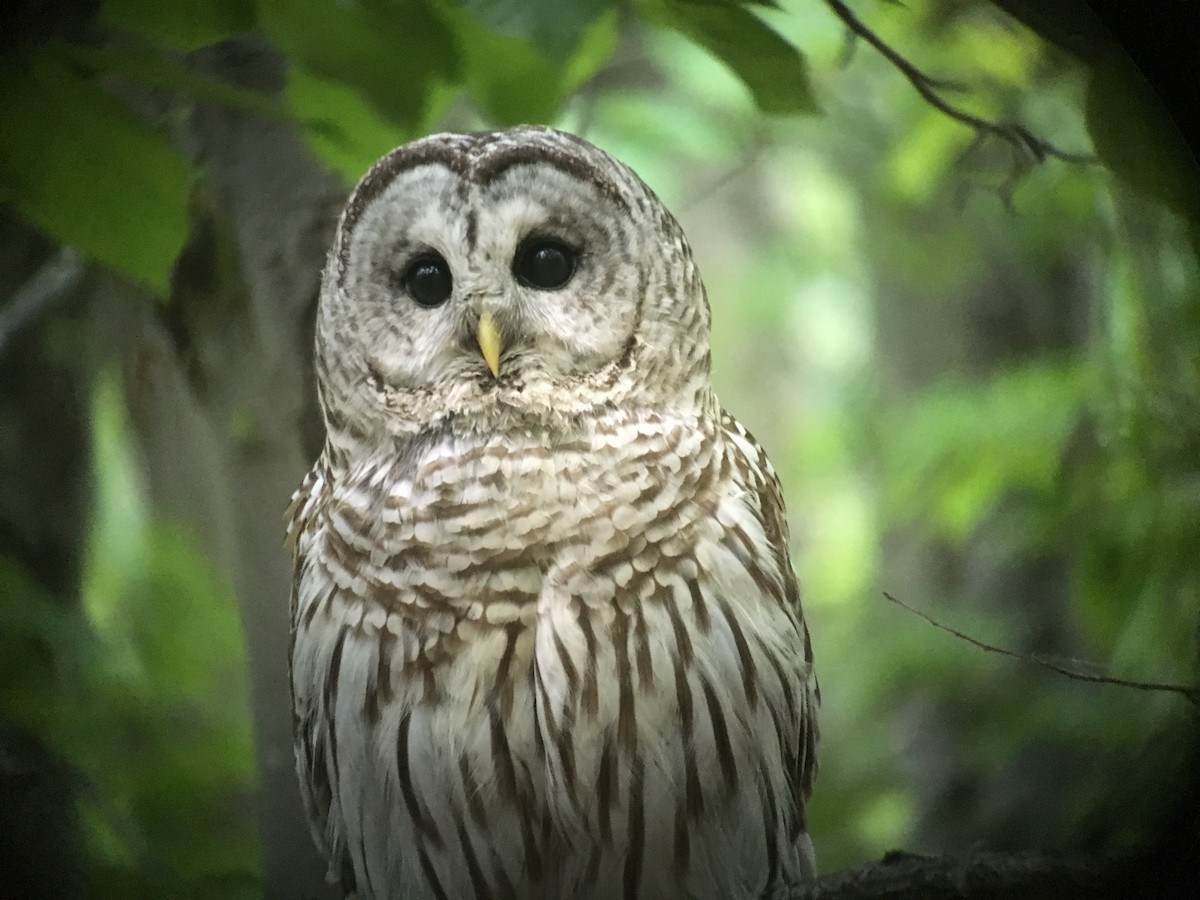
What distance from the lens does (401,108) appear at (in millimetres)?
901

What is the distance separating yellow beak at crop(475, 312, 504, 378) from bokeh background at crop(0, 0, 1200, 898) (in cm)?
17

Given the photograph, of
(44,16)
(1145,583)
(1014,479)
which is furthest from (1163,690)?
(44,16)

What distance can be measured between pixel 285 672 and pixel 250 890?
187 mm

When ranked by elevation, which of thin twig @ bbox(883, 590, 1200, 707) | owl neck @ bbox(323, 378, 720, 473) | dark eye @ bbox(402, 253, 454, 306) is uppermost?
dark eye @ bbox(402, 253, 454, 306)

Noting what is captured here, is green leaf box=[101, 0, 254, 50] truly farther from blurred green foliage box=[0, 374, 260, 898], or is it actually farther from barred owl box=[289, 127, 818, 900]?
blurred green foliage box=[0, 374, 260, 898]

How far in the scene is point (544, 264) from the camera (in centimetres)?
98

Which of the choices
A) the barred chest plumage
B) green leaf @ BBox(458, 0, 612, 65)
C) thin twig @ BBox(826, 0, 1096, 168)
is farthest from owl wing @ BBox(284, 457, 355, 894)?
thin twig @ BBox(826, 0, 1096, 168)

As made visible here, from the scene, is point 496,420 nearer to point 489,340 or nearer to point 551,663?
point 489,340

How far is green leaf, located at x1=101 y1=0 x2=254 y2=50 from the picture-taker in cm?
88

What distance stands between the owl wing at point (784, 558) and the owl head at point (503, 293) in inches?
2.7

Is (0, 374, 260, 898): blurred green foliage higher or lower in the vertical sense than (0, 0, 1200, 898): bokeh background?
lower

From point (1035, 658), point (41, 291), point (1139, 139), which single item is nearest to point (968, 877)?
point (1035, 658)

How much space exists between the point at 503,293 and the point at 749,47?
0.97ft

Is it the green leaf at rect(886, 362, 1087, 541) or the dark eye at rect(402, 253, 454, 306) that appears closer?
the green leaf at rect(886, 362, 1087, 541)
